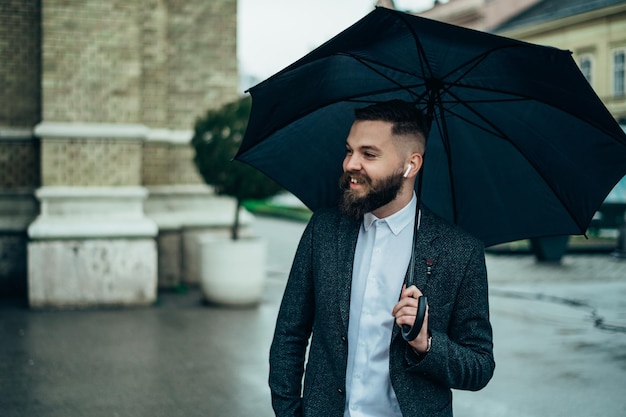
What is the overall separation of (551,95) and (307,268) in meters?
1.10

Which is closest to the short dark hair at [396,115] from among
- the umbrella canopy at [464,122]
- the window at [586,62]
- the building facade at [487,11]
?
the umbrella canopy at [464,122]

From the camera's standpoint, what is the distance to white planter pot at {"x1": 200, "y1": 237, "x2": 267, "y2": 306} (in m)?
9.77

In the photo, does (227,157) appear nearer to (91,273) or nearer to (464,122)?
(91,273)

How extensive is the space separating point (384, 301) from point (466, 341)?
0.29 meters

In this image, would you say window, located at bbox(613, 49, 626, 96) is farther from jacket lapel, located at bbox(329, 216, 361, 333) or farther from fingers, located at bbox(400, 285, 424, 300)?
fingers, located at bbox(400, 285, 424, 300)

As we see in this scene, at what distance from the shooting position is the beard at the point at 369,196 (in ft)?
8.59

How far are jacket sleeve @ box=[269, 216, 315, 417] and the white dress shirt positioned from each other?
193mm

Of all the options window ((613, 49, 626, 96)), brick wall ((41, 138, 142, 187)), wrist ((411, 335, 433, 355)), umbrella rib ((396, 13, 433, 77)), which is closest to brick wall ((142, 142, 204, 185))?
brick wall ((41, 138, 142, 187))

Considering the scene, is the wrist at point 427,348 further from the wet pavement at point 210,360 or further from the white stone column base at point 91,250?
the white stone column base at point 91,250

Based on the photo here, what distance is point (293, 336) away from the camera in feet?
9.05

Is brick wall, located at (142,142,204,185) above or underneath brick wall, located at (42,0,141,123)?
underneath

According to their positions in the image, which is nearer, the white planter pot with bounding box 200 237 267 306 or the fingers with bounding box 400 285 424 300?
the fingers with bounding box 400 285 424 300

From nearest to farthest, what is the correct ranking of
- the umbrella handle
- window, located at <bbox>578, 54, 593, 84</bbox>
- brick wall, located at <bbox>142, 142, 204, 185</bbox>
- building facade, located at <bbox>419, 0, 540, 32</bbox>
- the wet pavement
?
the umbrella handle → the wet pavement → brick wall, located at <bbox>142, 142, 204, 185</bbox> → window, located at <bbox>578, 54, 593, 84</bbox> → building facade, located at <bbox>419, 0, 540, 32</bbox>

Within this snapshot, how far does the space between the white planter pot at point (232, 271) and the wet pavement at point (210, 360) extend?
23 centimetres
